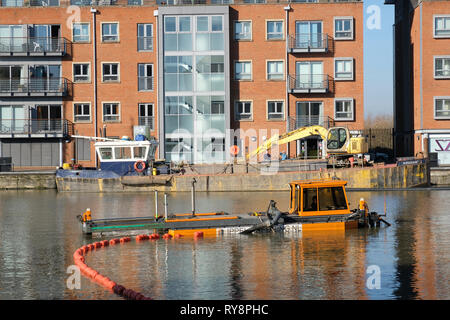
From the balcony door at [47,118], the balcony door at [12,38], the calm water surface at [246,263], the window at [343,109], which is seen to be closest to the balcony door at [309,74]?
the window at [343,109]

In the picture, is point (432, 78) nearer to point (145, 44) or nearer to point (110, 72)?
point (145, 44)

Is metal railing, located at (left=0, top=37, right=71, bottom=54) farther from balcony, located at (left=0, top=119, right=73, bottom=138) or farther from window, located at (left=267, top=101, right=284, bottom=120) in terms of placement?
window, located at (left=267, top=101, right=284, bottom=120)

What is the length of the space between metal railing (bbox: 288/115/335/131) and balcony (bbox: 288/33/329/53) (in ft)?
20.8

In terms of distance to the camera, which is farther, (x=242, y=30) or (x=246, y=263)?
(x=242, y=30)

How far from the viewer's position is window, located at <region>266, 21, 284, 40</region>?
2776 inches

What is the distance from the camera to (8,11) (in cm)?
7150

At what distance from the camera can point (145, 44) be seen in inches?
2800

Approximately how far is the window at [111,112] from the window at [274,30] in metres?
16.3

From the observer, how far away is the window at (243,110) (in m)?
70.6

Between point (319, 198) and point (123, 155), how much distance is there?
29.7m

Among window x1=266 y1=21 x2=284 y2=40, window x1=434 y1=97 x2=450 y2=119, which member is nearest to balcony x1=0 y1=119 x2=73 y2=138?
window x1=266 y1=21 x2=284 y2=40

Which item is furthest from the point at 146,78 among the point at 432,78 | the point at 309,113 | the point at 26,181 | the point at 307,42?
the point at 432,78
